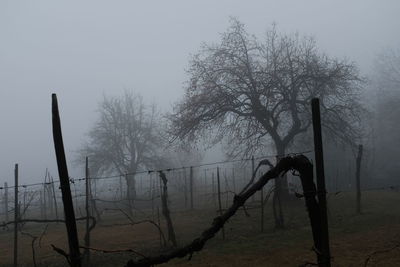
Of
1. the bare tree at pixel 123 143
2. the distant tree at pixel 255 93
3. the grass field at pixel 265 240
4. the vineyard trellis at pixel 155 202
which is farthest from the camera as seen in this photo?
the bare tree at pixel 123 143

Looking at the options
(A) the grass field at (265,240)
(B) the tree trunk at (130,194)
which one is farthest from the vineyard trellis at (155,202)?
(A) the grass field at (265,240)

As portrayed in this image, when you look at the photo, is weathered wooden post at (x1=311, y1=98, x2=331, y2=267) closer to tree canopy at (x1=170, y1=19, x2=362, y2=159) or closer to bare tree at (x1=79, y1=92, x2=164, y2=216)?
tree canopy at (x1=170, y1=19, x2=362, y2=159)

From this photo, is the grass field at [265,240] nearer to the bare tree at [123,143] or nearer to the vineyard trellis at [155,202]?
the vineyard trellis at [155,202]

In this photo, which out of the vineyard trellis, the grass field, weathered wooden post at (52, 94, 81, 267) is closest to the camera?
the vineyard trellis

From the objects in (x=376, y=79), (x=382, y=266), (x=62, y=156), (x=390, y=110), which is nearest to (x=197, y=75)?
(x=382, y=266)

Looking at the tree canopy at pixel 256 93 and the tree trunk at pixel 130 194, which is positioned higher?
the tree canopy at pixel 256 93

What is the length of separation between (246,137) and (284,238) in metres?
9.77

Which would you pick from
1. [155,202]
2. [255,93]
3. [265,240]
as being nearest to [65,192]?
[265,240]

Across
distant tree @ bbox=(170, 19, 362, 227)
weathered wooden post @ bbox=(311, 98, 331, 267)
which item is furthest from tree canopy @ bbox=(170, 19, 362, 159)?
weathered wooden post @ bbox=(311, 98, 331, 267)

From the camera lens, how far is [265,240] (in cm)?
1277

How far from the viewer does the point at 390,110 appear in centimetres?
4153

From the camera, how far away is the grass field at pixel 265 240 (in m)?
10.1

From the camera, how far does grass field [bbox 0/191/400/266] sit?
1013 centimetres

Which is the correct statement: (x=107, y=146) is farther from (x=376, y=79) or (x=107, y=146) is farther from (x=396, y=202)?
(x=376, y=79)
